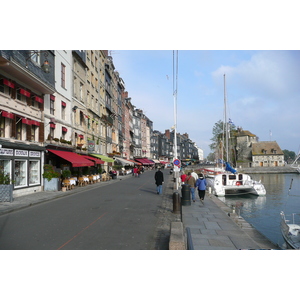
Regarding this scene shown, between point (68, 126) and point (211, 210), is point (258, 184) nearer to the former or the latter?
point (211, 210)

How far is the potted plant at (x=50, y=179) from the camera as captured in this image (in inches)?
763

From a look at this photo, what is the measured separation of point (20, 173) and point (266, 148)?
83.0 metres

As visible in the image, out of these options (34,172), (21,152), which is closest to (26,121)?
(21,152)

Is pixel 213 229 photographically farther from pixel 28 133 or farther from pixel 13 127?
pixel 28 133

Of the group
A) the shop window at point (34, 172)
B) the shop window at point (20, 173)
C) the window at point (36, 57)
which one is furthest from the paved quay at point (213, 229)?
the window at point (36, 57)

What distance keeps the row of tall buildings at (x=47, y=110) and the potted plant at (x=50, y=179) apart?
0.39 m

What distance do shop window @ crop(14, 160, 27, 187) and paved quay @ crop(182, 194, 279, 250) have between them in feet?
35.6

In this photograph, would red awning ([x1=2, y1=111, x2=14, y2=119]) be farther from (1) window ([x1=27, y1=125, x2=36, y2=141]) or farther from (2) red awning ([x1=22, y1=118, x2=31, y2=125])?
(1) window ([x1=27, y1=125, x2=36, y2=141])

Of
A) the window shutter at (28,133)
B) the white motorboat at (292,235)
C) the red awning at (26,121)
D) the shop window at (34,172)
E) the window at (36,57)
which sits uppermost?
the window at (36,57)

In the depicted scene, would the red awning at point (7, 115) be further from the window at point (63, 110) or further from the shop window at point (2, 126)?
the window at point (63, 110)

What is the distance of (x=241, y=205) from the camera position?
67.9ft

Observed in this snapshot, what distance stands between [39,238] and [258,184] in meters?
21.8

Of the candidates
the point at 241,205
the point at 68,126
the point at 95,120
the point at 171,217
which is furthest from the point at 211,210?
the point at 95,120

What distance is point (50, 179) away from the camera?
63.9 feet
